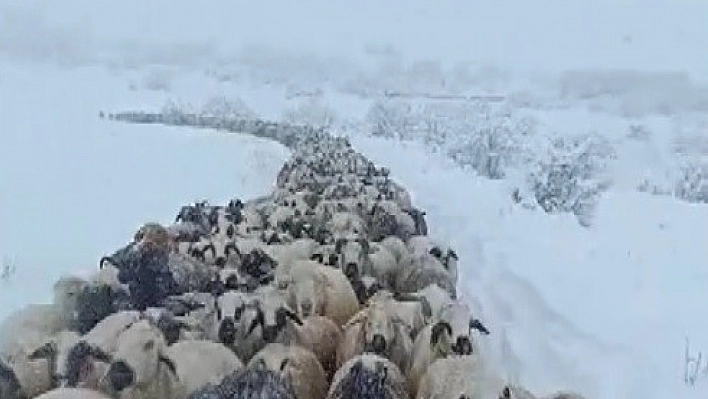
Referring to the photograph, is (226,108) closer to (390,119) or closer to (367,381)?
(390,119)

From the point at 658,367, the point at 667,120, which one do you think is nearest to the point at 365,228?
the point at 658,367

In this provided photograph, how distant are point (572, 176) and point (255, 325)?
12.0 metres

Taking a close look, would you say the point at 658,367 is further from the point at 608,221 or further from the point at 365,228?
the point at 608,221

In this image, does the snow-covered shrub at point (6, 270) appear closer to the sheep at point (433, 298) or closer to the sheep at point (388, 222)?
the sheep at point (388, 222)

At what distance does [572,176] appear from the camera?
630 inches

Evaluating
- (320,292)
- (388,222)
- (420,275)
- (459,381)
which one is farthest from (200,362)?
(388,222)

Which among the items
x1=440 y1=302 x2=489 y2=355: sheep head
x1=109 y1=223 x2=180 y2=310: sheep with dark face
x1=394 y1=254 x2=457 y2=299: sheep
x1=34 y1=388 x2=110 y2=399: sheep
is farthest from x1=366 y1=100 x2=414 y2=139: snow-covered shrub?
x1=34 y1=388 x2=110 y2=399: sheep

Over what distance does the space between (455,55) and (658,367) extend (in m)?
28.7

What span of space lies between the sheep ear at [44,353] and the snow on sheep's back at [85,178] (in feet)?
7.07

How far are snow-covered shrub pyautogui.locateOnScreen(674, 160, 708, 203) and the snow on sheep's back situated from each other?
5401 millimetres

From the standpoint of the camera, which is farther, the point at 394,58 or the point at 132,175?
the point at 394,58

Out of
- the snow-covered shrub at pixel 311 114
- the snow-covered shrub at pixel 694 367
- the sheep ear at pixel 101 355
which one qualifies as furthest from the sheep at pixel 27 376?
the snow-covered shrub at pixel 311 114

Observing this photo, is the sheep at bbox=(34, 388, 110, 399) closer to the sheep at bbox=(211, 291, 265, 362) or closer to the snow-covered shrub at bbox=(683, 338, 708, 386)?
the sheep at bbox=(211, 291, 265, 362)

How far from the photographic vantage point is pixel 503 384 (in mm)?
3977
